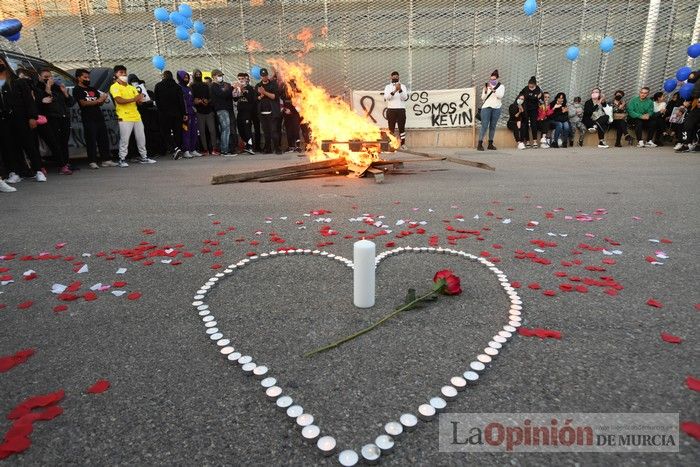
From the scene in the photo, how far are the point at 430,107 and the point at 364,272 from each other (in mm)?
13289

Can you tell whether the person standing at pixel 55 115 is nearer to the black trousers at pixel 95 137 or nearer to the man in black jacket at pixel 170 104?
the black trousers at pixel 95 137

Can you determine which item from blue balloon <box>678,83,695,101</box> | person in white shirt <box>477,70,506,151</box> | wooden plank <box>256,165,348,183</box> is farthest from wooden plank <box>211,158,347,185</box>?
blue balloon <box>678,83,695,101</box>

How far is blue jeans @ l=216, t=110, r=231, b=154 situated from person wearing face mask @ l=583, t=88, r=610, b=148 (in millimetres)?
12218

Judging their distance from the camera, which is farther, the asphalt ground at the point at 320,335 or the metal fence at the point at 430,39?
the metal fence at the point at 430,39

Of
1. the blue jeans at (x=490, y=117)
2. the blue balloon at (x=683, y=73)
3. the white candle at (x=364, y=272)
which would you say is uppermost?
the blue balloon at (x=683, y=73)

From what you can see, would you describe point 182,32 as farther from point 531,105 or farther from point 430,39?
point 531,105

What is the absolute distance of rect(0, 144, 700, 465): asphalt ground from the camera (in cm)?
160

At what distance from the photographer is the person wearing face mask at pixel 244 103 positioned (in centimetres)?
1262

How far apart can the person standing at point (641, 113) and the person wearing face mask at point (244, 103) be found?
1274 centimetres

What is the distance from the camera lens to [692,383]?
1816 mm

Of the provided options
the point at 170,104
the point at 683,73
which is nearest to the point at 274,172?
the point at 170,104

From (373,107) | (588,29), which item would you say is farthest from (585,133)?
(373,107)

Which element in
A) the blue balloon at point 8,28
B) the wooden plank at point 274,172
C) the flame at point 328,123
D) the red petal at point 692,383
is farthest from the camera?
the blue balloon at point 8,28

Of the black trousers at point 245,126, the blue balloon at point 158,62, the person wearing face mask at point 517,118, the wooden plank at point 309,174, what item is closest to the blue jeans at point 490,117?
the person wearing face mask at point 517,118
